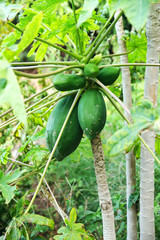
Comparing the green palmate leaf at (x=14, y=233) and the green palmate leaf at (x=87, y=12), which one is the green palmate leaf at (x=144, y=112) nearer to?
the green palmate leaf at (x=87, y=12)

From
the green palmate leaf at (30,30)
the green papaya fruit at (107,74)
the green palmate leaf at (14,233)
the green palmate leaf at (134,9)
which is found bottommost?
the green palmate leaf at (14,233)

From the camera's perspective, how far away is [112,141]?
1.88 feet

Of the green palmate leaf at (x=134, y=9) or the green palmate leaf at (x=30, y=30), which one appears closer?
the green palmate leaf at (x=134, y=9)

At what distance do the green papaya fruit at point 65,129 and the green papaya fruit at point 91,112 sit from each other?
6 centimetres

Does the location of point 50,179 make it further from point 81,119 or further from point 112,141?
point 112,141

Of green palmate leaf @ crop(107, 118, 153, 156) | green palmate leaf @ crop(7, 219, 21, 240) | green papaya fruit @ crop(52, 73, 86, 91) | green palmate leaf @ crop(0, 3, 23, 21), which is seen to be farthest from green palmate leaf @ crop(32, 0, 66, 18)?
green palmate leaf @ crop(7, 219, 21, 240)

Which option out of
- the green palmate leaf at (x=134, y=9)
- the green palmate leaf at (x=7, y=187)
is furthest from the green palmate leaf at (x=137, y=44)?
the green palmate leaf at (x=7, y=187)

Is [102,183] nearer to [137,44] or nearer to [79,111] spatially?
[79,111]

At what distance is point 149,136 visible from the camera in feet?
3.15

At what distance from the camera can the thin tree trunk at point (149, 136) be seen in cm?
88

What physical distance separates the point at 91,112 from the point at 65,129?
0.40 feet

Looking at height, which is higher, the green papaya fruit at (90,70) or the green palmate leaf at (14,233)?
the green papaya fruit at (90,70)

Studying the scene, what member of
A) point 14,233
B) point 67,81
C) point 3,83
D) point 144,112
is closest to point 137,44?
point 67,81

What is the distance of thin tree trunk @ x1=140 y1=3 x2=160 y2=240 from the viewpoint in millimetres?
884
